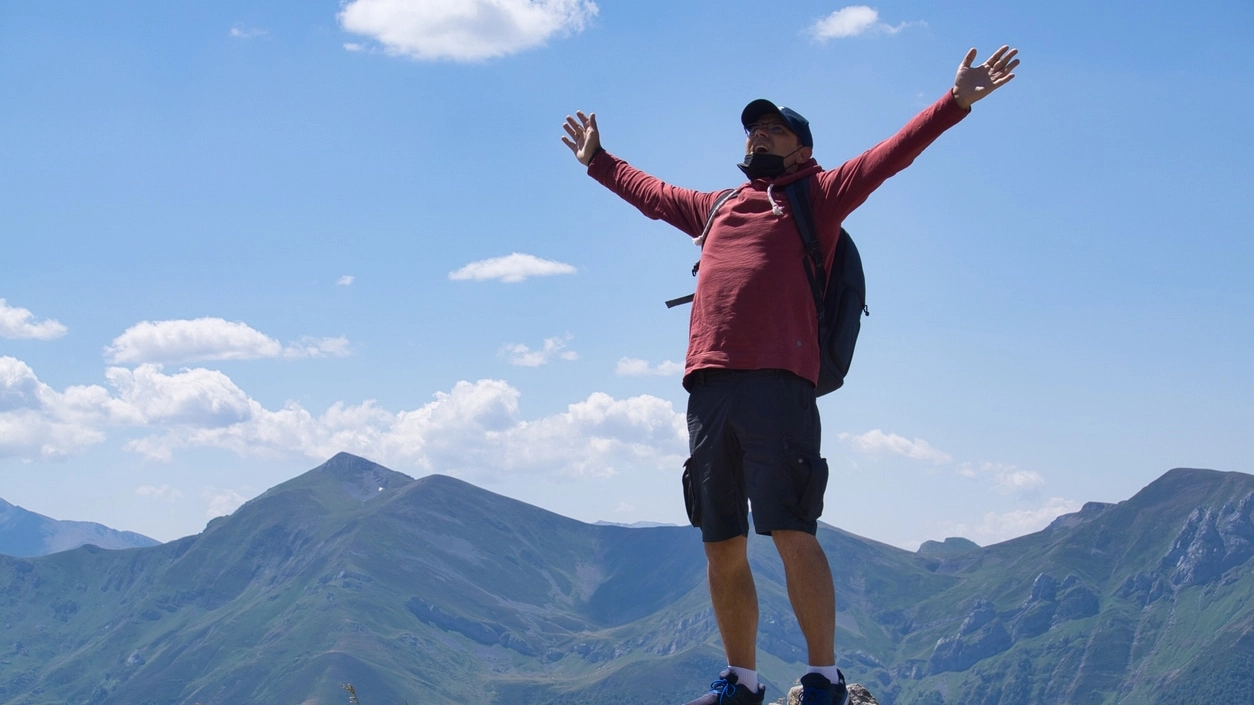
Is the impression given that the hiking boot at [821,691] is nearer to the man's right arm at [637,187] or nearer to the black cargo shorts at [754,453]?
the black cargo shorts at [754,453]

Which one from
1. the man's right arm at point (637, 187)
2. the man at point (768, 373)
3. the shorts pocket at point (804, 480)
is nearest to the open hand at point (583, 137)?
the man's right arm at point (637, 187)

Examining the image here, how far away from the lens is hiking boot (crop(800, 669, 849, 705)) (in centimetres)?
656

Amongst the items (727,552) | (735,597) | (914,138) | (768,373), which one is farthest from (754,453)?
(914,138)

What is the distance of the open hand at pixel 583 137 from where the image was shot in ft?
28.5

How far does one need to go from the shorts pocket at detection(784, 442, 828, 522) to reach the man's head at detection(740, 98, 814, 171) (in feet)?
6.06

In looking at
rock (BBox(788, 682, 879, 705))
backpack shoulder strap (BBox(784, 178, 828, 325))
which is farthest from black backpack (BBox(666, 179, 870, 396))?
rock (BBox(788, 682, 879, 705))

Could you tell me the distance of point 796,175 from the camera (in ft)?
24.0

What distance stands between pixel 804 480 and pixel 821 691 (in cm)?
115

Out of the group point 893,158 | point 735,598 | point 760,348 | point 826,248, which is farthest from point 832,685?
point 893,158

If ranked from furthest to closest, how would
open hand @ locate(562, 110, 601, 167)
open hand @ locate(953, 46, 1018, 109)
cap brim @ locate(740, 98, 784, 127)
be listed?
open hand @ locate(562, 110, 601, 167)
cap brim @ locate(740, 98, 784, 127)
open hand @ locate(953, 46, 1018, 109)

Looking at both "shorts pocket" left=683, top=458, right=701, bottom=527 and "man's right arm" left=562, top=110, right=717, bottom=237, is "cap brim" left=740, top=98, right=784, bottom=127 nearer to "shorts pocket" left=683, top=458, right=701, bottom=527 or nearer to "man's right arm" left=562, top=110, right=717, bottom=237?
"man's right arm" left=562, top=110, right=717, bottom=237

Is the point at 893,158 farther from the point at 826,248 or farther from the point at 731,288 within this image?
the point at 731,288

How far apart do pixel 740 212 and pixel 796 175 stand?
40 cm

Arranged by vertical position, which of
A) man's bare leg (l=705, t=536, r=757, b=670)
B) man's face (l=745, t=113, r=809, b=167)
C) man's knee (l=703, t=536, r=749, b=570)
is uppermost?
man's face (l=745, t=113, r=809, b=167)
